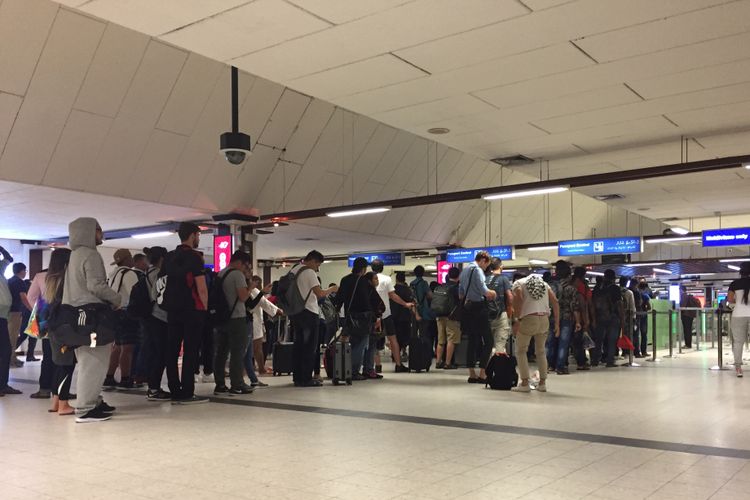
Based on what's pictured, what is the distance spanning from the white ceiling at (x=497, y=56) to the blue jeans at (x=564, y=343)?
310 centimetres

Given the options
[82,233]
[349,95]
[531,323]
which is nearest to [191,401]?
[82,233]

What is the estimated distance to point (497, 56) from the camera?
5801 mm

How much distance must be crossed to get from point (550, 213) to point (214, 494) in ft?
68.4

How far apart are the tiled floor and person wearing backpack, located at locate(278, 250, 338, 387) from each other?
859mm

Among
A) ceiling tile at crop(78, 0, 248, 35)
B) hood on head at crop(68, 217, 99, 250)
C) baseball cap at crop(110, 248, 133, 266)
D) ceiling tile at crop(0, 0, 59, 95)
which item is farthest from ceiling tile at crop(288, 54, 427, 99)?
ceiling tile at crop(0, 0, 59, 95)

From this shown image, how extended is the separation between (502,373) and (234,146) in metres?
4.13

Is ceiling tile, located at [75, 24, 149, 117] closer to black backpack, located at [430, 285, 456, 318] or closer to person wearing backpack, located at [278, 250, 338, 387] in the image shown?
person wearing backpack, located at [278, 250, 338, 387]

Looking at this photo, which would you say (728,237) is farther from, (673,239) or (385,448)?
(385,448)

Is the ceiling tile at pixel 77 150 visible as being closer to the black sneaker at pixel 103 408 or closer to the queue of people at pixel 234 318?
the queue of people at pixel 234 318

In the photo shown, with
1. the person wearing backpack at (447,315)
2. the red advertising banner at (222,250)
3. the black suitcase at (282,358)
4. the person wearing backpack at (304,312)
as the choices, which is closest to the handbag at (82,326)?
the person wearing backpack at (304,312)

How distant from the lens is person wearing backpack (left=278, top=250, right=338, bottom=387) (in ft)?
27.3

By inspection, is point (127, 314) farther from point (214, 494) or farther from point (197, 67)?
point (197, 67)

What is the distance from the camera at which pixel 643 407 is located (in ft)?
21.5

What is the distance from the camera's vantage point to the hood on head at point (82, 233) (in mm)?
5820
